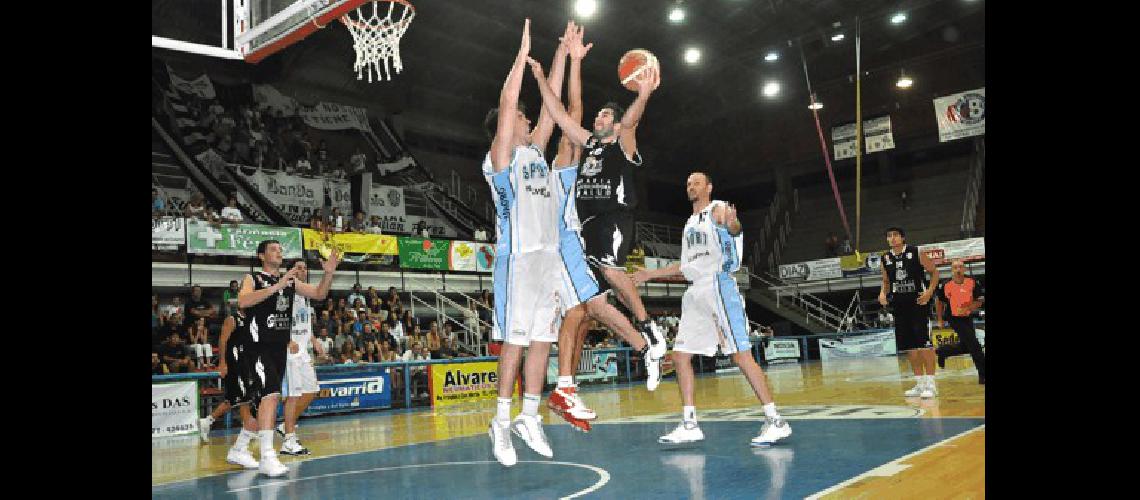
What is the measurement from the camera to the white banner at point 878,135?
27.3 metres

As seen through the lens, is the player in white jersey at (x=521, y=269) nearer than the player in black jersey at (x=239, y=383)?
Yes

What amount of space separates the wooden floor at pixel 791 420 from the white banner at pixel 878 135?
15239mm

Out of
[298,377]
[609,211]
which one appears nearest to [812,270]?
[609,211]

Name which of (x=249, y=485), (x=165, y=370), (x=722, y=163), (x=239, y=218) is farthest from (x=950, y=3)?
(x=249, y=485)

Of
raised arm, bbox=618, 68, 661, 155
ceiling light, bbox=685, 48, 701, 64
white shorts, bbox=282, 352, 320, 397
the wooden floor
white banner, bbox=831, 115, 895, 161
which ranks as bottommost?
the wooden floor

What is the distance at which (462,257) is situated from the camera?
1844cm

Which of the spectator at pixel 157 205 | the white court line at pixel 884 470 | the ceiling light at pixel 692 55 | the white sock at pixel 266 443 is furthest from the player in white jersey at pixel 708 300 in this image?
the ceiling light at pixel 692 55

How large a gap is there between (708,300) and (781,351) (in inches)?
706

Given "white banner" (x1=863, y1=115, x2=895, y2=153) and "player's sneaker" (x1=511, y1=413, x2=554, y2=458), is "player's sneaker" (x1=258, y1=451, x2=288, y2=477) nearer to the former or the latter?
"player's sneaker" (x1=511, y1=413, x2=554, y2=458)

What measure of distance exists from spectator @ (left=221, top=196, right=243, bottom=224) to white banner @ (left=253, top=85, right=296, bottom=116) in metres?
5.84

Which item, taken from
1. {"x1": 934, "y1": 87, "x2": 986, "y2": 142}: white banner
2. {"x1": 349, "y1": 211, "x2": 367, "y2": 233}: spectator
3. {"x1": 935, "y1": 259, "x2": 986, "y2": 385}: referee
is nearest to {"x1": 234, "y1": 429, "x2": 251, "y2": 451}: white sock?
{"x1": 935, "y1": 259, "x2": 986, "y2": 385}: referee

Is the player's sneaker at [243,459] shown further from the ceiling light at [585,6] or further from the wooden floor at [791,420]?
the ceiling light at [585,6]

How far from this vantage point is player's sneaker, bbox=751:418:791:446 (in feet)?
17.4

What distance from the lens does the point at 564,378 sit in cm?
541
